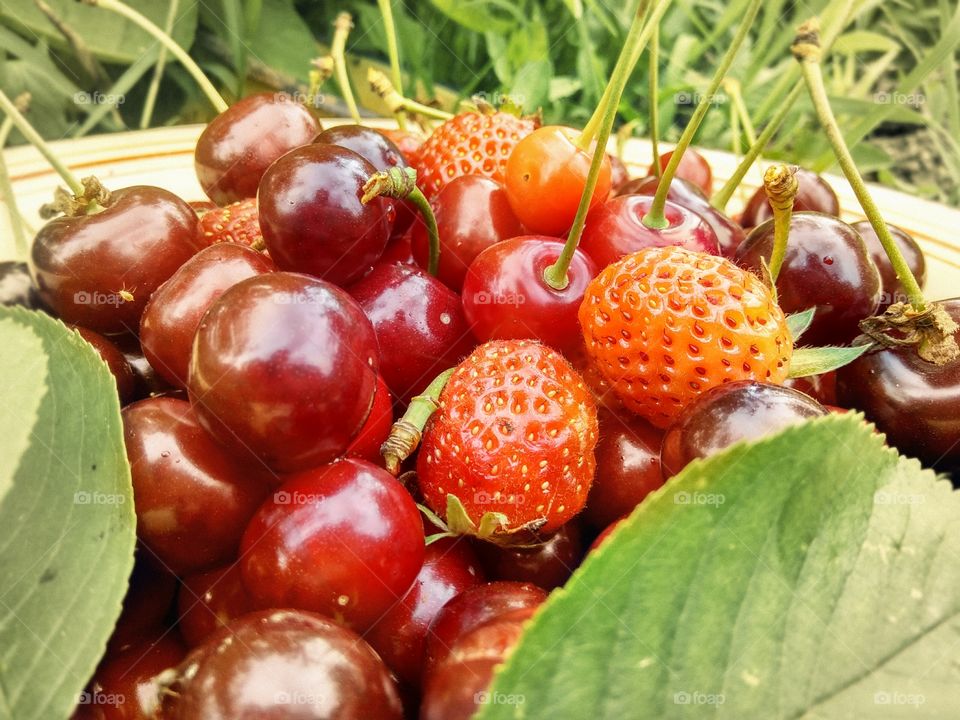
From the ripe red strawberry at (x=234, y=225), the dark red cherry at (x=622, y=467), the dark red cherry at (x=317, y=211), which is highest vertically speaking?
the dark red cherry at (x=317, y=211)

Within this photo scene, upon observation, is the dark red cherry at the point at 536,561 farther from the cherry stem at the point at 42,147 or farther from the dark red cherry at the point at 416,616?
the cherry stem at the point at 42,147

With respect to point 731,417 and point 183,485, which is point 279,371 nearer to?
point 183,485

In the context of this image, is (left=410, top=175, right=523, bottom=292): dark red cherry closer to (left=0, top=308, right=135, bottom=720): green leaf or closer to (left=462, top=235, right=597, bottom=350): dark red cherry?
(left=462, top=235, right=597, bottom=350): dark red cherry

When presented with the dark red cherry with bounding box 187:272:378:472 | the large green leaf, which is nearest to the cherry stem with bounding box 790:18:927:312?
the dark red cherry with bounding box 187:272:378:472

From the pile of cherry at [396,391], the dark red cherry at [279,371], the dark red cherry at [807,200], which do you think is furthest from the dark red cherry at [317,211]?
the dark red cherry at [807,200]

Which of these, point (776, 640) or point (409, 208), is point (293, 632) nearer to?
point (776, 640)

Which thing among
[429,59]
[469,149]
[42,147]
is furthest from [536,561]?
[429,59]

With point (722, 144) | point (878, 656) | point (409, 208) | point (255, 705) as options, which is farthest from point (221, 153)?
point (722, 144)
